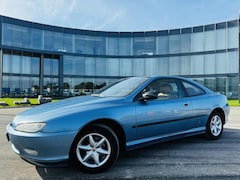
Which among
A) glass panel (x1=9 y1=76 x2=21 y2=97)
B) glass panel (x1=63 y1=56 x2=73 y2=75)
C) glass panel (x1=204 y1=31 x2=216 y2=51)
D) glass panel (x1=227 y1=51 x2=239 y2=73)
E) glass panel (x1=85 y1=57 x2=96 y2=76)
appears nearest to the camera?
glass panel (x1=227 y1=51 x2=239 y2=73)

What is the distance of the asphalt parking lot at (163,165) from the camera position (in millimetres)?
3512

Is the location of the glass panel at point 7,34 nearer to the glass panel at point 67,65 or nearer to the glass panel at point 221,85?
the glass panel at point 67,65

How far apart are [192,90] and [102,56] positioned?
32707 millimetres

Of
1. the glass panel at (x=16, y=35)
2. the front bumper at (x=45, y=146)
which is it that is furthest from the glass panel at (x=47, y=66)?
the front bumper at (x=45, y=146)

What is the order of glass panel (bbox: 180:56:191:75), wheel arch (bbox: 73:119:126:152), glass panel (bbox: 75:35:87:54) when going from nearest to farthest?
wheel arch (bbox: 73:119:126:152) → glass panel (bbox: 180:56:191:75) → glass panel (bbox: 75:35:87:54)

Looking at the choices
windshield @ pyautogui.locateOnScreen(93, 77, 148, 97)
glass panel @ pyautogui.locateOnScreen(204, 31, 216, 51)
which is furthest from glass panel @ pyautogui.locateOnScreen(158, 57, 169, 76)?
windshield @ pyautogui.locateOnScreen(93, 77, 148, 97)

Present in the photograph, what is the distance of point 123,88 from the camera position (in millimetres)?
4582

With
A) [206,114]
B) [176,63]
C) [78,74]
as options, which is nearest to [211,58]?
[176,63]

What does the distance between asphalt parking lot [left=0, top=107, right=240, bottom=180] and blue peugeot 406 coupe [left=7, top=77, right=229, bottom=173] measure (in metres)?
0.32

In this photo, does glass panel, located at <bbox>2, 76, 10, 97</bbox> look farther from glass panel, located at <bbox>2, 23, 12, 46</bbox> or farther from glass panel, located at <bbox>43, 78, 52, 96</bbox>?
glass panel, located at <bbox>43, 78, 52, 96</bbox>

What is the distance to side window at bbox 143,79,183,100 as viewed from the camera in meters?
4.56

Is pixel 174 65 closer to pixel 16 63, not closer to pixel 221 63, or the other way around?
pixel 221 63

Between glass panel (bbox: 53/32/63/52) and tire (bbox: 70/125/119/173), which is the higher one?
glass panel (bbox: 53/32/63/52)

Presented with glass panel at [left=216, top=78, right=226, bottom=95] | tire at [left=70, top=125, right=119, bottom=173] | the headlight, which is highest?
glass panel at [left=216, top=78, right=226, bottom=95]
